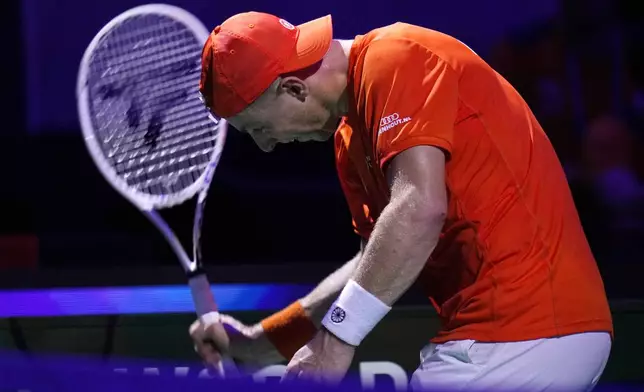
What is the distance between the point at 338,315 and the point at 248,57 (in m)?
0.48

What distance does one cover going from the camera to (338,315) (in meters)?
1.90

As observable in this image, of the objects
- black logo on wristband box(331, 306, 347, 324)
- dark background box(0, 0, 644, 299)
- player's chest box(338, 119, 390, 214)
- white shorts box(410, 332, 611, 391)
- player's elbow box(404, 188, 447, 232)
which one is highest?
player's elbow box(404, 188, 447, 232)

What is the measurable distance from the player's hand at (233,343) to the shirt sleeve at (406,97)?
0.65 metres

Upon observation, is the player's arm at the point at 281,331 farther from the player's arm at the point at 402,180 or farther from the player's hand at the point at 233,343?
the player's arm at the point at 402,180

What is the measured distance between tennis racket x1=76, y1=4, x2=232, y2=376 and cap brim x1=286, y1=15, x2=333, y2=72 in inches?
30.4

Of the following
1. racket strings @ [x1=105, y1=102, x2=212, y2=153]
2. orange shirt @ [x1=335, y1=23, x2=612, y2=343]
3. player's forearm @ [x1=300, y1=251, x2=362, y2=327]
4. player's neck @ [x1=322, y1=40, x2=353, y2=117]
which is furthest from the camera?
racket strings @ [x1=105, y1=102, x2=212, y2=153]

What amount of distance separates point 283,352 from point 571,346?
0.68 meters

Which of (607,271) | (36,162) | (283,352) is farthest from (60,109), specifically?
(607,271)

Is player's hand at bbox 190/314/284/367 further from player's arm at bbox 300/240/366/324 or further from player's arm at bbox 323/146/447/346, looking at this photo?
player's arm at bbox 323/146/447/346

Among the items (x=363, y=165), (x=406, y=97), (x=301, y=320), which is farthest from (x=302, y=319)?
(x=406, y=97)

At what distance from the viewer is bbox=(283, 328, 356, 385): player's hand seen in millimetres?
1871

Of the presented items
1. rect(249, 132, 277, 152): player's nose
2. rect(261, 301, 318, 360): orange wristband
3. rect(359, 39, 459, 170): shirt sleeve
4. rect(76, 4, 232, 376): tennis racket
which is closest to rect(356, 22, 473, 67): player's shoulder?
rect(359, 39, 459, 170): shirt sleeve

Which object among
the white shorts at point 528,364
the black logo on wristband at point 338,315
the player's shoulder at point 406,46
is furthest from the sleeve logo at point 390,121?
the white shorts at point 528,364

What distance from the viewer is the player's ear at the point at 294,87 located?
6.68ft
